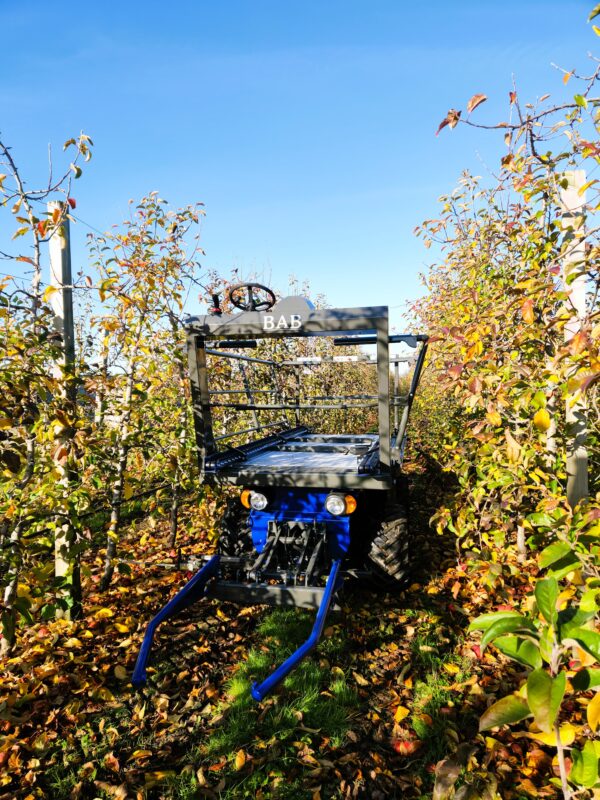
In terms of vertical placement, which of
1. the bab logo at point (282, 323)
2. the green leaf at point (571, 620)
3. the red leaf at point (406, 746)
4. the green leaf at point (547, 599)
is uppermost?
the bab logo at point (282, 323)

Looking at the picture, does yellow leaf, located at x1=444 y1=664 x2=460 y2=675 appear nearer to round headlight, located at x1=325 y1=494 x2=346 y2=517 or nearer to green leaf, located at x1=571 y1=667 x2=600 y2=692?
round headlight, located at x1=325 y1=494 x2=346 y2=517

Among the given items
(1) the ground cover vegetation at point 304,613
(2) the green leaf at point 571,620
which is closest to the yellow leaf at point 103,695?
(1) the ground cover vegetation at point 304,613

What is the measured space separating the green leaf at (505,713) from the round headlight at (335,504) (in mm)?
2308

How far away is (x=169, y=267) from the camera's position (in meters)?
4.04

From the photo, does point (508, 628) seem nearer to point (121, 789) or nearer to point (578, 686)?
point (578, 686)

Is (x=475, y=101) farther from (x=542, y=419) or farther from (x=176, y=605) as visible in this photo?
(x=176, y=605)

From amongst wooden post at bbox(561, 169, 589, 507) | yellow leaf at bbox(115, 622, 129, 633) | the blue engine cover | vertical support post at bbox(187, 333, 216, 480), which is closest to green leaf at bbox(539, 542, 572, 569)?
wooden post at bbox(561, 169, 589, 507)

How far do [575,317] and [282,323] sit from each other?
181 centimetres

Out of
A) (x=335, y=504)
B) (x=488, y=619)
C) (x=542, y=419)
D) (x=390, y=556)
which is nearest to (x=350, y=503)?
(x=335, y=504)

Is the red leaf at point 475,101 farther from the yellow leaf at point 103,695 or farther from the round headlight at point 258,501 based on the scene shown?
the yellow leaf at point 103,695

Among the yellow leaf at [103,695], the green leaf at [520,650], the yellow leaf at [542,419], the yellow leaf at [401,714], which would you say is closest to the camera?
the green leaf at [520,650]

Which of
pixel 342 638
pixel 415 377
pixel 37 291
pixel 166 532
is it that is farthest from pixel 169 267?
pixel 342 638

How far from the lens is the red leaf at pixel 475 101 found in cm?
204

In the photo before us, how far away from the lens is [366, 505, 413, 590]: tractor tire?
3.54 metres
